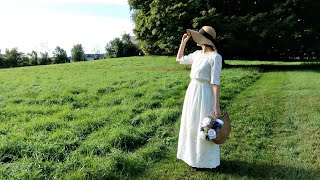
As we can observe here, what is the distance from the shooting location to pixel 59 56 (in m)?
49.0

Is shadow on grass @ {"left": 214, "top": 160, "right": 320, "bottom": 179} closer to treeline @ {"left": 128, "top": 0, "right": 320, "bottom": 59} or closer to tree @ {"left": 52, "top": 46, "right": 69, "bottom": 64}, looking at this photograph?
treeline @ {"left": 128, "top": 0, "right": 320, "bottom": 59}

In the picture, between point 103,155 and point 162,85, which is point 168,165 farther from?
point 162,85

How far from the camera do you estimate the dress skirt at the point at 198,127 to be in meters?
5.59

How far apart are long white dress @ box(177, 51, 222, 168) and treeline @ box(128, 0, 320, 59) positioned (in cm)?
1565

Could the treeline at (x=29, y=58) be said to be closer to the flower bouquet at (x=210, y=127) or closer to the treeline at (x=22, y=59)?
the treeline at (x=22, y=59)

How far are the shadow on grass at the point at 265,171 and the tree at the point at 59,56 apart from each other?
149 feet

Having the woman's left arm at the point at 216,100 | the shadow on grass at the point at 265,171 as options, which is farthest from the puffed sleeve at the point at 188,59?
the shadow on grass at the point at 265,171

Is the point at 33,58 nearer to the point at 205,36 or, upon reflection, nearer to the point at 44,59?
the point at 44,59

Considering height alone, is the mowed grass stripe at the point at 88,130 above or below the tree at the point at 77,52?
below

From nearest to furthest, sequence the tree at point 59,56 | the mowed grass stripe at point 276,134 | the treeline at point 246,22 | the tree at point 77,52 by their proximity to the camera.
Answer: the mowed grass stripe at point 276,134 → the treeline at point 246,22 → the tree at point 59,56 → the tree at point 77,52

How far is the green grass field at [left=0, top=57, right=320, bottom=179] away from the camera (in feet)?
18.5

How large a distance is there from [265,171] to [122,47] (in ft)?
148

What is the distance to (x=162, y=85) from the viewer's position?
44.8 ft

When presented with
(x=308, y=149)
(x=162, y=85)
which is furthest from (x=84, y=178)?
(x=162, y=85)
